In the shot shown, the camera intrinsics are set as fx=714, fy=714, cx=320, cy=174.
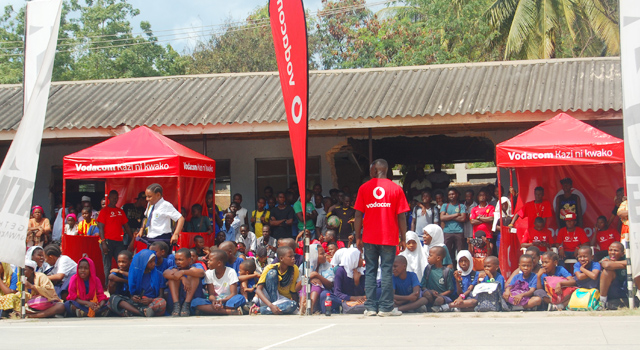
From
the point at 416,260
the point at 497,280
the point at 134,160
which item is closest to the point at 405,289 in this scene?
the point at 416,260

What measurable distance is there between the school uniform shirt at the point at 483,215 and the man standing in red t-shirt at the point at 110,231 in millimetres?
5582

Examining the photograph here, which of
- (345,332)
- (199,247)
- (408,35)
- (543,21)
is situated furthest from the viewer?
(408,35)

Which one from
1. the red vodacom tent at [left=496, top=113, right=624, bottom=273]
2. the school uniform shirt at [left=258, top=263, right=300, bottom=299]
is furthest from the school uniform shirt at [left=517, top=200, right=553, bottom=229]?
the school uniform shirt at [left=258, top=263, right=300, bottom=299]

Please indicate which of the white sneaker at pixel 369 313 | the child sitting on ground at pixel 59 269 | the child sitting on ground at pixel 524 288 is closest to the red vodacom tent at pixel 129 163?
the child sitting on ground at pixel 59 269

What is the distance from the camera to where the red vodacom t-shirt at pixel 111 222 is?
11164 millimetres

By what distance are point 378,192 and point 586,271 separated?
2.87 metres

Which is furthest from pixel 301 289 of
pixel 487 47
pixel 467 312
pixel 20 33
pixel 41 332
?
pixel 20 33

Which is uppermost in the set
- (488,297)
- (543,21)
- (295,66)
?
(543,21)

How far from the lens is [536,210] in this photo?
422 inches

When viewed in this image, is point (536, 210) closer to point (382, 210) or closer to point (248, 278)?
point (382, 210)

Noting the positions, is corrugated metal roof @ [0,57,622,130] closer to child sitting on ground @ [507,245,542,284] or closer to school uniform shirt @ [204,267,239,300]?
child sitting on ground @ [507,245,542,284]

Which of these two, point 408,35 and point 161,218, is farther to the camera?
point 408,35

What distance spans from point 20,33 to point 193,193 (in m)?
29.8

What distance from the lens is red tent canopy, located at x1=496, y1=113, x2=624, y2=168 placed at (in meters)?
9.64
